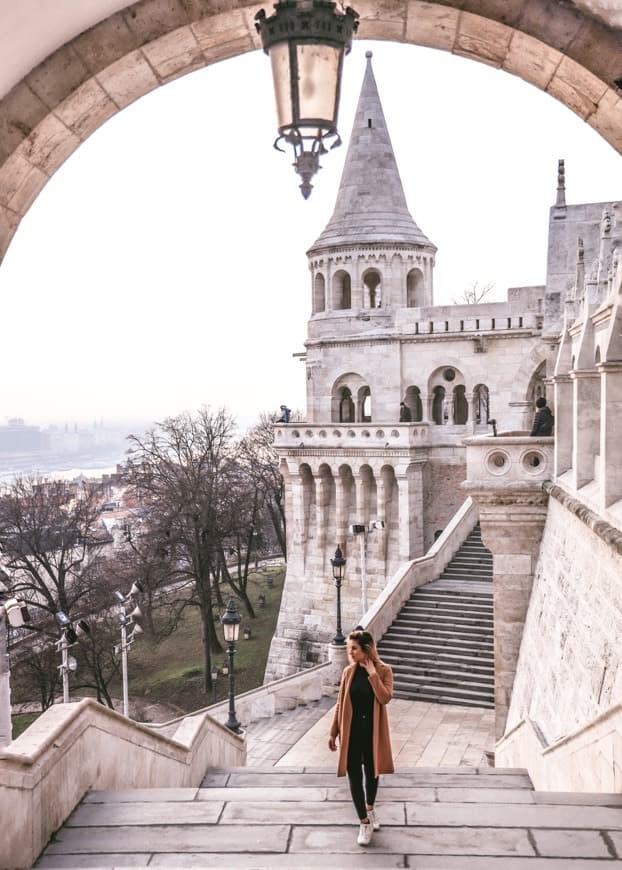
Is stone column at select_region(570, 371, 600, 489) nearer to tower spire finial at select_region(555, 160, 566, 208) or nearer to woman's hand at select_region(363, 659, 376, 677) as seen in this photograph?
woman's hand at select_region(363, 659, 376, 677)

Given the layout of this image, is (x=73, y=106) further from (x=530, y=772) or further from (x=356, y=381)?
(x=356, y=381)

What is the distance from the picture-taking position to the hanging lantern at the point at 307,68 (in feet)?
10.9

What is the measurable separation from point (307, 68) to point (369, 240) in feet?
83.5

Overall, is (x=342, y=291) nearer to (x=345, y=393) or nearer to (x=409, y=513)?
(x=345, y=393)

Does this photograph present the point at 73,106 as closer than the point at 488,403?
Yes

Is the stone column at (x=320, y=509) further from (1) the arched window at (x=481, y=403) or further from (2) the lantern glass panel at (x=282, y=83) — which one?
(2) the lantern glass panel at (x=282, y=83)

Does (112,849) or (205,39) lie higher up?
(205,39)

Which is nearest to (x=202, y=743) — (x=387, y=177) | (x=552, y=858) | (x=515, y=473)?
(x=552, y=858)

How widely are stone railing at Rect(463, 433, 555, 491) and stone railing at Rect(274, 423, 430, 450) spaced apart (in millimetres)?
13953

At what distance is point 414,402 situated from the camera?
2859 centimetres

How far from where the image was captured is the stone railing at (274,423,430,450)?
86.6 feet

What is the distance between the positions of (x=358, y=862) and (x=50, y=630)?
85.5 feet

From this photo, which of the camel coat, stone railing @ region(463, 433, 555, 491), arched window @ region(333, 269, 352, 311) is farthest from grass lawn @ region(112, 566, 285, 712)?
the camel coat

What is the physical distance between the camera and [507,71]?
172 inches
